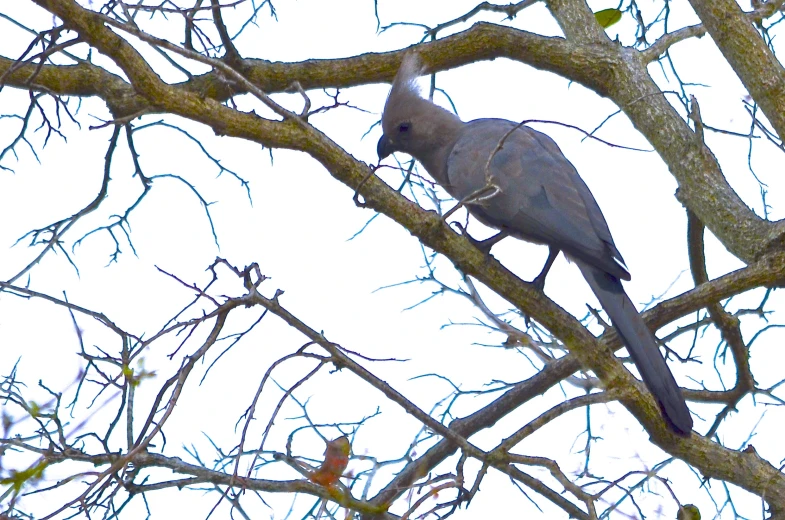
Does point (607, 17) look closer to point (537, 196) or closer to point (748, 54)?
point (748, 54)

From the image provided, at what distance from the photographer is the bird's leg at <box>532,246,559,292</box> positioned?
504 centimetres

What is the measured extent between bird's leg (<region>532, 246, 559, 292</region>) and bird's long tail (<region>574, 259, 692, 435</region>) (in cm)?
22

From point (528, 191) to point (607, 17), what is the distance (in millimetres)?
1778

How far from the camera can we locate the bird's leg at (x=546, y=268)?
5039mm

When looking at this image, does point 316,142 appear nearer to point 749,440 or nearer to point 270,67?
point 270,67

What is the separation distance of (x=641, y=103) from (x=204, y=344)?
328 cm

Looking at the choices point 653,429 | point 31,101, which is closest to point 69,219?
point 31,101

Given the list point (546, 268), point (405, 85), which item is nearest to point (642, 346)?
point (546, 268)

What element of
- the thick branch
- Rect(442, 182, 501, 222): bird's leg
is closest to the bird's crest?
the thick branch

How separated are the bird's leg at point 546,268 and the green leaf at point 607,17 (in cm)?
192

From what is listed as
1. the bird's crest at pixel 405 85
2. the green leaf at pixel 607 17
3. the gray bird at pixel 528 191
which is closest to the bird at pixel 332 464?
the gray bird at pixel 528 191

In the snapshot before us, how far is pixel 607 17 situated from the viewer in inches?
252

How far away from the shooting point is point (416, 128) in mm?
6461

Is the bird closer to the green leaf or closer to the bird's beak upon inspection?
the bird's beak
